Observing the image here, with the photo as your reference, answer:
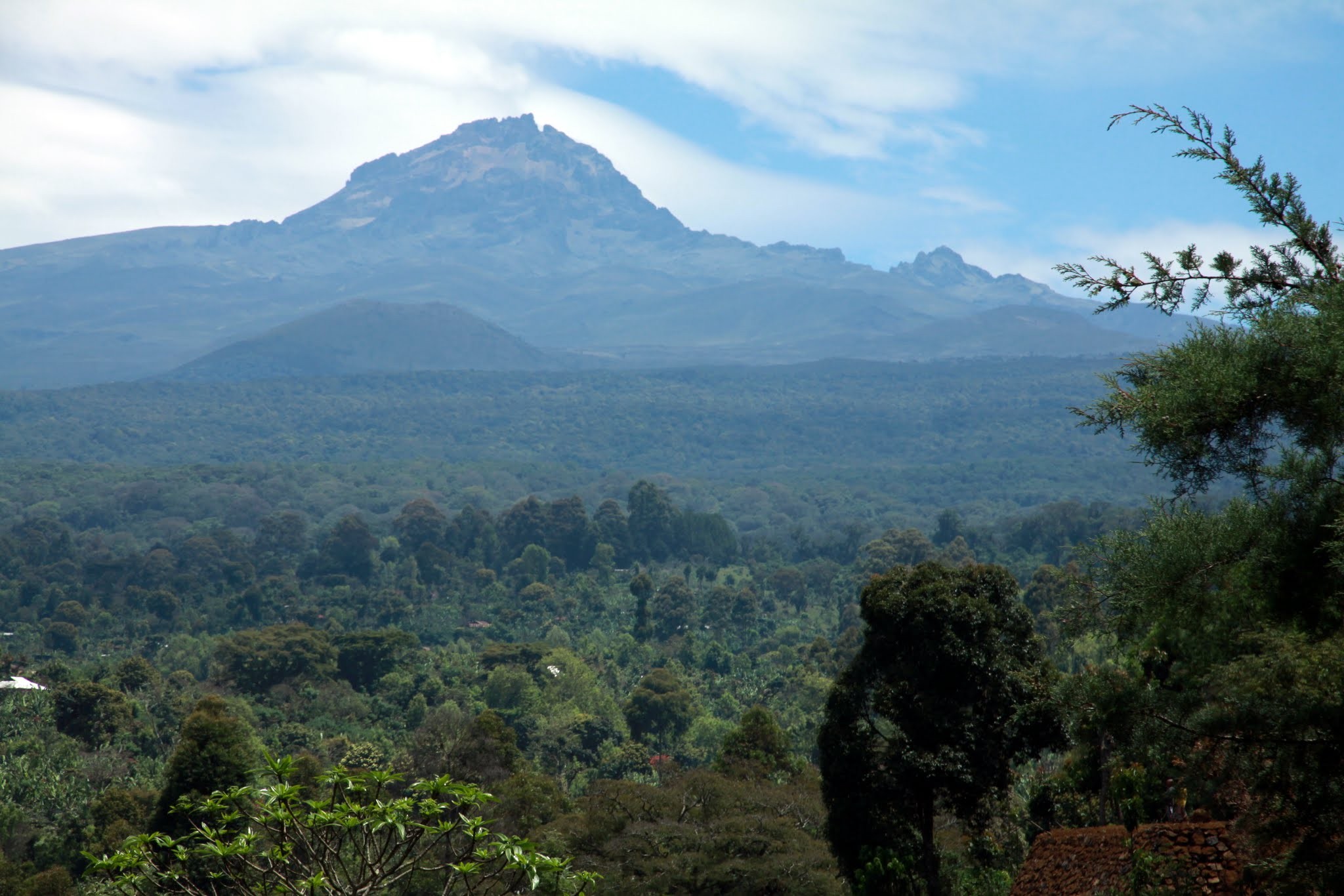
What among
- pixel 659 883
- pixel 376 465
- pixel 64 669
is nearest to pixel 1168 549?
pixel 659 883

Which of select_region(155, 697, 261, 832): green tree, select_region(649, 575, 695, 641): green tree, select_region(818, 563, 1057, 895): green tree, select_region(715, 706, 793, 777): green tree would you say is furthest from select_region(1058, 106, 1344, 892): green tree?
select_region(649, 575, 695, 641): green tree

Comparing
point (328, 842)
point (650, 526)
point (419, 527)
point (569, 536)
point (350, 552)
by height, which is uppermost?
point (328, 842)

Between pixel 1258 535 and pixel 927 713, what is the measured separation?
9.42 m

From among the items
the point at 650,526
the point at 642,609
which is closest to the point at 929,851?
the point at 642,609

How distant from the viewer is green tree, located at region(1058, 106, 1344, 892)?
709 centimetres

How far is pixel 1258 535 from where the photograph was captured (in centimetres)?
841

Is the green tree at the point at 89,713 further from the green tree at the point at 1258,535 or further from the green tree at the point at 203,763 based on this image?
Result: the green tree at the point at 1258,535

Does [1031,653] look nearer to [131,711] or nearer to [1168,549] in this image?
[1168,549]

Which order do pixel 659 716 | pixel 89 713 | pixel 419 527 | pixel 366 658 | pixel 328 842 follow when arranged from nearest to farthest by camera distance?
pixel 328 842
pixel 89 713
pixel 659 716
pixel 366 658
pixel 419 527

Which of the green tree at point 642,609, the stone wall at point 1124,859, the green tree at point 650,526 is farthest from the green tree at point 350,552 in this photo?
the stone wall at point 1124,859

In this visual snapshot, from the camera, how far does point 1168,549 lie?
344 inches

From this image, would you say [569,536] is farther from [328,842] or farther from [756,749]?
[328,842]

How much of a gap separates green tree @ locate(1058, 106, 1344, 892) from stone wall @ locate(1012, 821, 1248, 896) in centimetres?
104

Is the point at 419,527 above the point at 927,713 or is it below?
below
